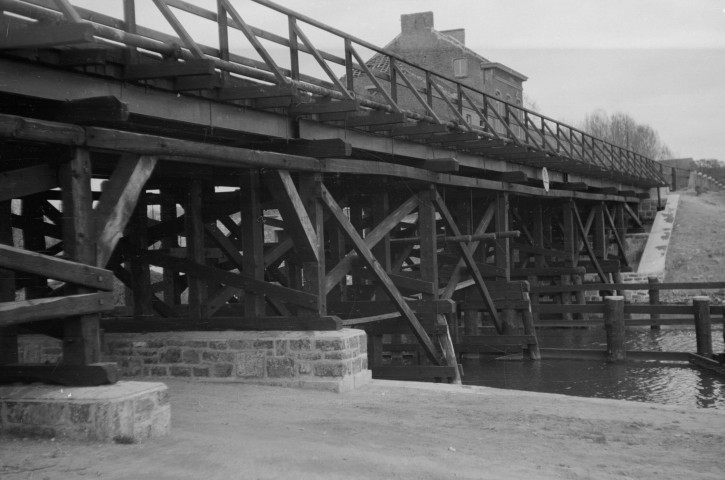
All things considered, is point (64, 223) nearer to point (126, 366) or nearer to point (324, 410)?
point (324, 410)

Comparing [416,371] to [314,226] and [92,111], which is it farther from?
[92,111]

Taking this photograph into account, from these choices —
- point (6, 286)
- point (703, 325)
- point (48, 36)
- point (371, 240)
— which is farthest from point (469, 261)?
point (48, 36)

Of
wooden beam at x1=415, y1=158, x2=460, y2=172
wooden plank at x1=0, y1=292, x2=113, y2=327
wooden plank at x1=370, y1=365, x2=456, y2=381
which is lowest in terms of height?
wooden plank at x1=370, y1=365, x2=456, y2=381

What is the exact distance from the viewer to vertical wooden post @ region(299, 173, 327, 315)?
946 centimetres

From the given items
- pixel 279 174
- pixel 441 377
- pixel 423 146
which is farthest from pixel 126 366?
pixel 423 146

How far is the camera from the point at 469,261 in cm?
1419

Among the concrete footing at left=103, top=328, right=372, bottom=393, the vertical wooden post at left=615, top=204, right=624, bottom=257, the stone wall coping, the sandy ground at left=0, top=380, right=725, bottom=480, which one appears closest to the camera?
the sandy ground at left=0, top=380, right=725, bottom=480

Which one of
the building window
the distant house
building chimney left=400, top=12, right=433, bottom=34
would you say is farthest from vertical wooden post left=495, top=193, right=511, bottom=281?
building chimney left=400, top=12, right=433, bottom=34

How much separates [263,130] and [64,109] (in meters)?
2.66

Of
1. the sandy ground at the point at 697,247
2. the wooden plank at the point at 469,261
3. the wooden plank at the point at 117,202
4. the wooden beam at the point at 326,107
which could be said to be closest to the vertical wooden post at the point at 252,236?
the wooden beam at the point at 326,107

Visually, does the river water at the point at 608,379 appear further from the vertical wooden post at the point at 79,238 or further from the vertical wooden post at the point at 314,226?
the vertical wooden post at the point at 79,238

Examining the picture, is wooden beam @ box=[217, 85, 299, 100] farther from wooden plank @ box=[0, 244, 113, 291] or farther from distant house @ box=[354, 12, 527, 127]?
distant house @ box=[354, 12, 527, 127]

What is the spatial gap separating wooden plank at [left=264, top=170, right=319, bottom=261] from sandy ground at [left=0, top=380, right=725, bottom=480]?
156 centimetres

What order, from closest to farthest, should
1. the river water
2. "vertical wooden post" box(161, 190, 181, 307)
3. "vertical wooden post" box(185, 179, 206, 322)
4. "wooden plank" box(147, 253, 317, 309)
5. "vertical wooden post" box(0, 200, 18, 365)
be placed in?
1. "vertical wooden post" box(0, 200, 18, 365)
2. "wooden plank" box(147, 253, 317, 309)
3. "vertical wooden post" box(185, 179, 206, 322)
4. "vertical wooden post" box(161, 190, 181, 307)
5. the river water
